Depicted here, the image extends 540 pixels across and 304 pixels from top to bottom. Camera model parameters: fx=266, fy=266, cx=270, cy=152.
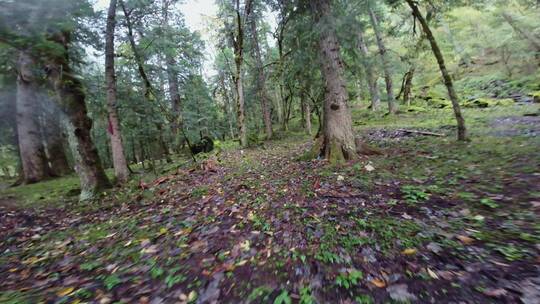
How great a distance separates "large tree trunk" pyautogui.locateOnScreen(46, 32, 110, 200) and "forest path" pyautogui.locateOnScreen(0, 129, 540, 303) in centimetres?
160

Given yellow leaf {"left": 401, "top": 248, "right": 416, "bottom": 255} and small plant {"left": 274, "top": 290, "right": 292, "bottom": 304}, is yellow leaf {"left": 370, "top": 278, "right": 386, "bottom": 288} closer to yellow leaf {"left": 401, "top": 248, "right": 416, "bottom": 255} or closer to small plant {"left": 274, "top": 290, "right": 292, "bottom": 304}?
yellow leaf {"left": 401, "top": 248, "right": 416, "bottom": 255}

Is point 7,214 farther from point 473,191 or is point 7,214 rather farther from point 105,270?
point 473,191

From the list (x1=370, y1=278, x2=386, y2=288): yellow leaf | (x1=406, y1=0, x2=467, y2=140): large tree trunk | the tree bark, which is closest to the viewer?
(x1=370, y1=278, x2=386, y2=288): yellow leaf

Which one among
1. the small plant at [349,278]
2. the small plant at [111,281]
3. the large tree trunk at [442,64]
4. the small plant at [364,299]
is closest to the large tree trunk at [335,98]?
the large tree trunk at [442,64]

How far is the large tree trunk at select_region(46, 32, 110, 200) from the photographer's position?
23.2 ft

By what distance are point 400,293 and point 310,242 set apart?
1.15 meters

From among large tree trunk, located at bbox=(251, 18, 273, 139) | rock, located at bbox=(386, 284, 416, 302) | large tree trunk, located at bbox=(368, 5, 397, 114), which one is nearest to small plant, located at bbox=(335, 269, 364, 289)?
rock, located at bbox=(386, 284, 416, 302)

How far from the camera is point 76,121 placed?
7148 millimetres

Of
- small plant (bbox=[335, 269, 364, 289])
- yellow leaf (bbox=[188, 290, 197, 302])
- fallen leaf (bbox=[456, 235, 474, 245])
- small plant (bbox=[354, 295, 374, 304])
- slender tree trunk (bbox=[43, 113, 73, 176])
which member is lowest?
fallen leaf (bbox=[456, 235, 474, 245])

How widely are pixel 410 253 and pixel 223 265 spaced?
198 centimetres

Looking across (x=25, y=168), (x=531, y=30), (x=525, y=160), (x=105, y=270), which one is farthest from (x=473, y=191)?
(x=531, y=30)

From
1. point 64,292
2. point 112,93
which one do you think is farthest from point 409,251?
point 112,93

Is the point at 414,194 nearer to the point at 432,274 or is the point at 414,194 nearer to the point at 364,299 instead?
the point at 432,274

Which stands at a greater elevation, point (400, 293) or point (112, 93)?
point (112, 93)
